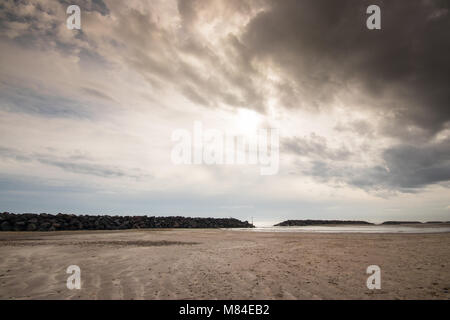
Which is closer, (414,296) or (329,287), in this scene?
(414,296)

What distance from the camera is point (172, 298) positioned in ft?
18.0

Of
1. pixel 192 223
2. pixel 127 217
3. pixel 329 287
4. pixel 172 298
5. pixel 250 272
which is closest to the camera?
pixel 172 298

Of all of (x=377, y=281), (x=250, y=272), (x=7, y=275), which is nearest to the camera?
(x=377, y=281)

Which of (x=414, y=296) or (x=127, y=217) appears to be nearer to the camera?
(x=414, y=296)

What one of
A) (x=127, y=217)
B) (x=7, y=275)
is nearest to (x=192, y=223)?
(x=127, y=217)

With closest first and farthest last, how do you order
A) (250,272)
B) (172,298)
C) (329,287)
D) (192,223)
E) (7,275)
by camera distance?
(172,298)
(329,287)
(7,275)
(250,272)
(192,223)
